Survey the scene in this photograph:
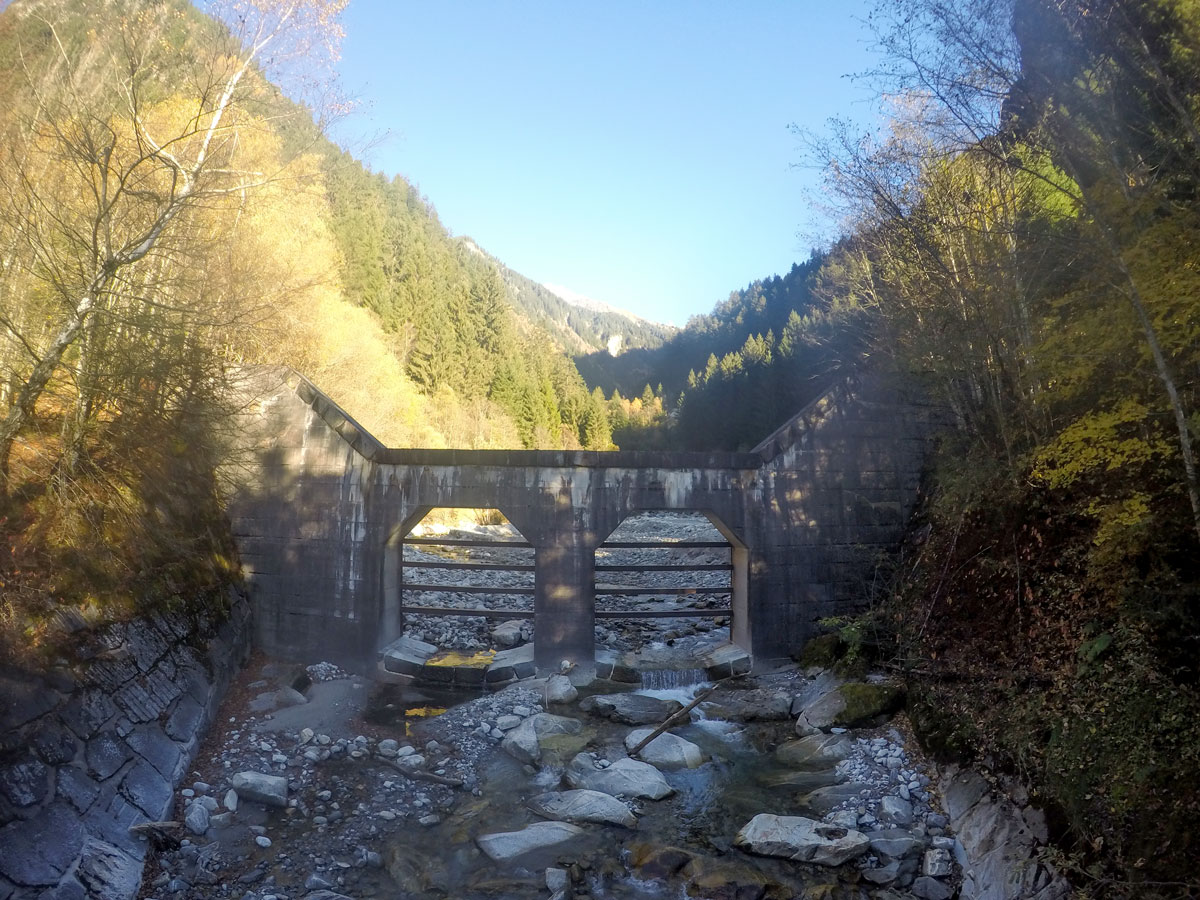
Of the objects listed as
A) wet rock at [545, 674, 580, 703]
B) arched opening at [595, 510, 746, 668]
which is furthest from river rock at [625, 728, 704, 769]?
arched opening at [595, 510, 746, 668]

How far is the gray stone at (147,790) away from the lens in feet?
21.6

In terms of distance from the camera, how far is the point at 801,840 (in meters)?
6.41

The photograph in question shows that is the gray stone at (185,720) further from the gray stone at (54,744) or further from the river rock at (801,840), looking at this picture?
the river rock at (801,840)

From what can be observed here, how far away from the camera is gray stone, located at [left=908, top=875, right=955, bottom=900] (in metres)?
5.74

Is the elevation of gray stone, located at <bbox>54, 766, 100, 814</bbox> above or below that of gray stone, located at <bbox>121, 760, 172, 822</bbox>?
above

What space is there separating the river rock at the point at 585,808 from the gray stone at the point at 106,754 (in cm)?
387

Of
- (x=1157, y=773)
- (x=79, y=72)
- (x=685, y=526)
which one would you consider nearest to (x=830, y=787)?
(x=1157, y=773)

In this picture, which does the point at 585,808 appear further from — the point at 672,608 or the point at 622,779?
the point at 672,608

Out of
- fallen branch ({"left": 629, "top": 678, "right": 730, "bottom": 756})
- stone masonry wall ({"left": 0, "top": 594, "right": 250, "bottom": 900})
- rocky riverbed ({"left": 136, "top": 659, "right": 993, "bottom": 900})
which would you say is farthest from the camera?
fallen branch ({"left": 629, "top": 678, "right": 730, "bottom": 756})

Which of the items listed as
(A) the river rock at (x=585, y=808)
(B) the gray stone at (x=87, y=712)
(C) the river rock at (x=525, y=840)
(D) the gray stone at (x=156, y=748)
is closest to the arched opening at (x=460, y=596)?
(A) the river rock at (x=585, y=808)

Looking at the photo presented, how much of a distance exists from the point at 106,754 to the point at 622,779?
4940mm

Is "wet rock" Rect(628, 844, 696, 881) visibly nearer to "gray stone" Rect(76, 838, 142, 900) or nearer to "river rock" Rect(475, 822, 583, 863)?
"river rock" Rect(475, 822, 583, 863)

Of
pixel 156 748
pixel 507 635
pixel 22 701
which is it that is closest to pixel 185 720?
pixel 156 748

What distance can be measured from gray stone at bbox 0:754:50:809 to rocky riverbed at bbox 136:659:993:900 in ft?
3.59
